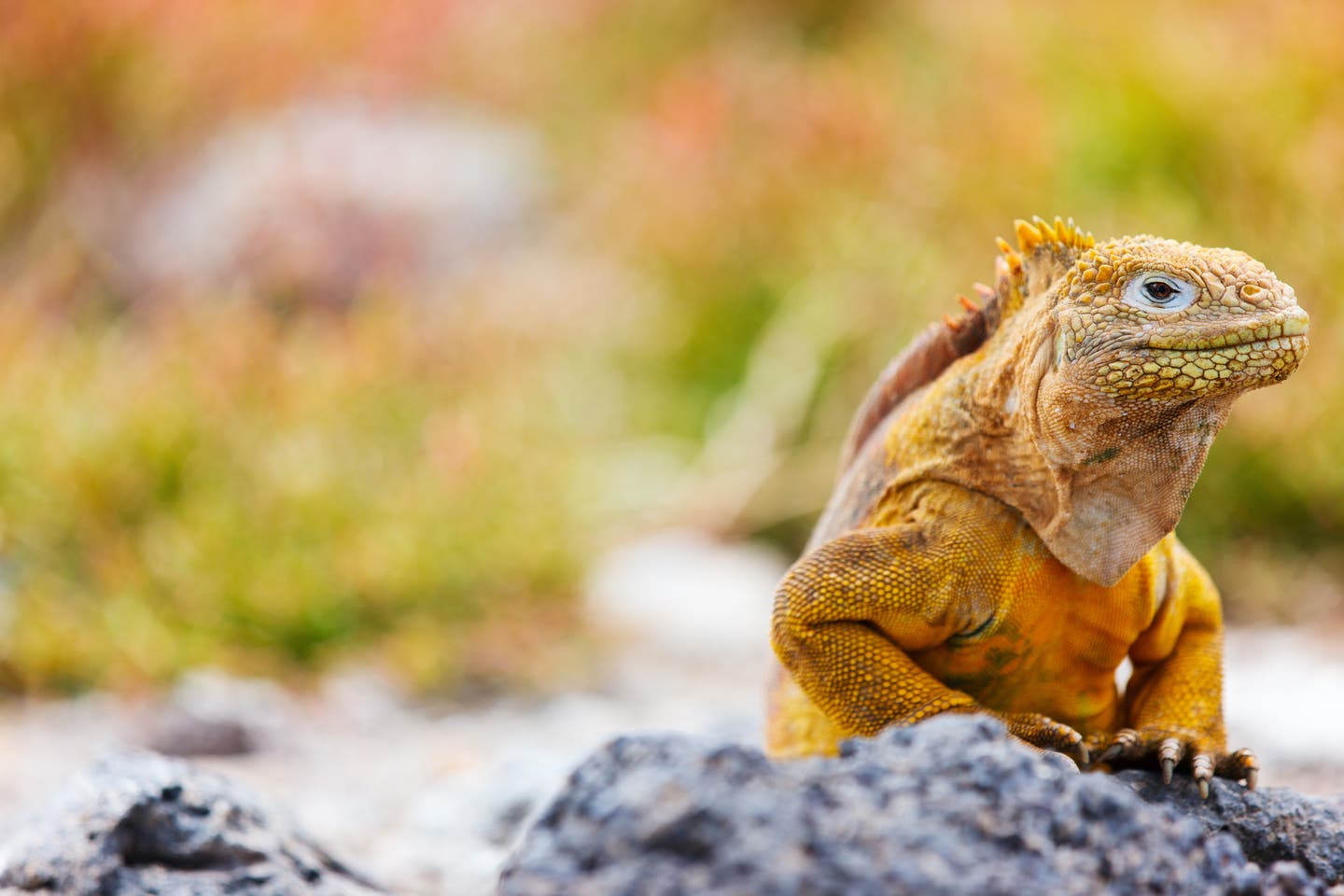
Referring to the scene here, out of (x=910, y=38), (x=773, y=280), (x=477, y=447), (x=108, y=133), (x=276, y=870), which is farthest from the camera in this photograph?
(x=910, y=38)

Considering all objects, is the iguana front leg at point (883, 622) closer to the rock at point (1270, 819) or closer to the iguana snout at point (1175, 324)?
the rock at point (1270, 819)

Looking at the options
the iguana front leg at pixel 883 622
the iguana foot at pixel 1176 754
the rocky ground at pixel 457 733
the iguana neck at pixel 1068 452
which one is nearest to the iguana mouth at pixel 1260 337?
the iguana neck at pixel 1068 452

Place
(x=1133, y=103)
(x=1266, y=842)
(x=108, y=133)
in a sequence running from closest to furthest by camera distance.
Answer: (x=1266, y=842)
(x=1133, y=103)
(x=108, y=133)

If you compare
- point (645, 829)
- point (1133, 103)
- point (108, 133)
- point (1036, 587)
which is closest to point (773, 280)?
point (1133, 103)

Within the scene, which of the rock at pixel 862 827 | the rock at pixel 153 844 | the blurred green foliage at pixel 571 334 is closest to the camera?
the rock at pixel 862 827

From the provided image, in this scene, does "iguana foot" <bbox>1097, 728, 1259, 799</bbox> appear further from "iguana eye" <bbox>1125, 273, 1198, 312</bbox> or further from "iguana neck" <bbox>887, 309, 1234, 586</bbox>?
"iguana eye" <bbox>1125, 273, 1198, 312</bbox>

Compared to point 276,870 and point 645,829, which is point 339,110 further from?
point 645,829

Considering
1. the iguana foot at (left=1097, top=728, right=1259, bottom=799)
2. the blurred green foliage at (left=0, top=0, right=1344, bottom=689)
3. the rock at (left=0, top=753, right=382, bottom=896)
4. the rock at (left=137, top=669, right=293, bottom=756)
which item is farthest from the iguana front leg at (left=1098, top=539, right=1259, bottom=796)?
the blurred green foliage at (left=0, top=0, right=1344, bottom=689)
